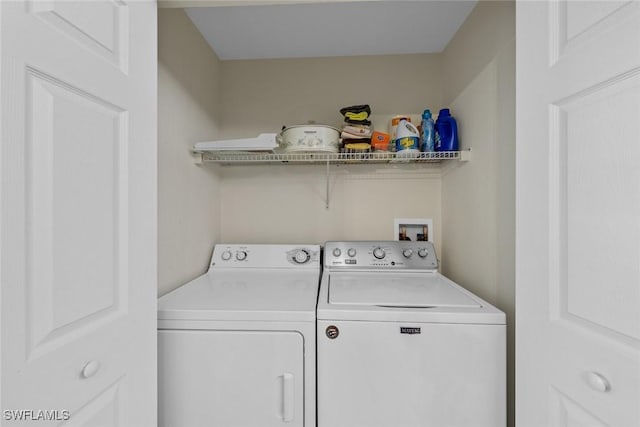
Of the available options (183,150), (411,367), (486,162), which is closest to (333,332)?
(411,367)

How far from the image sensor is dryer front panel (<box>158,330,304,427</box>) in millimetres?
1188

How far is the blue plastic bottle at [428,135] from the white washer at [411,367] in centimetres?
102

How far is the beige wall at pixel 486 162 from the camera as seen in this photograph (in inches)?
53.6

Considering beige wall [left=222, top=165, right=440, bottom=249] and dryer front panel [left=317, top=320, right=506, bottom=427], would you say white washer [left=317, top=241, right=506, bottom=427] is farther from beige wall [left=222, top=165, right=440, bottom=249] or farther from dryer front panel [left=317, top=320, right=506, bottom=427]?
beige wall [left=222, top=165, right=440, bottom=249]

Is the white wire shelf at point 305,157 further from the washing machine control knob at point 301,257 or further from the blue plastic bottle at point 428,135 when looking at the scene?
the washing machine control knob at point 301,257

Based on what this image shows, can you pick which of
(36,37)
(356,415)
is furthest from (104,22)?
(356,415)

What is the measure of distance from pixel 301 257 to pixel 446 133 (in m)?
1.19

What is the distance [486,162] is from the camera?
1.57m

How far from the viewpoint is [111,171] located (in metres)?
0.85

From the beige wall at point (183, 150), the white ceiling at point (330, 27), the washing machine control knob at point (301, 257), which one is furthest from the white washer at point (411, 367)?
the white ceiling at point (330, 27)

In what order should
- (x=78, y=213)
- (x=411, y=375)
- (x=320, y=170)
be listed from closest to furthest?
(x=78, y=213) → (x=411, y=375) → (x=320, y=170)

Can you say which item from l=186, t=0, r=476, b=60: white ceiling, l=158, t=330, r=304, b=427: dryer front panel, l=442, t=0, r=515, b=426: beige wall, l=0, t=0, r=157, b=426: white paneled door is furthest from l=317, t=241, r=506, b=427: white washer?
l=186, t=0, r=476, b=60: white ceiling

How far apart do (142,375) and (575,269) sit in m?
1.30

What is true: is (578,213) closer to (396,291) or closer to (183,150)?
Result: (396,291)
